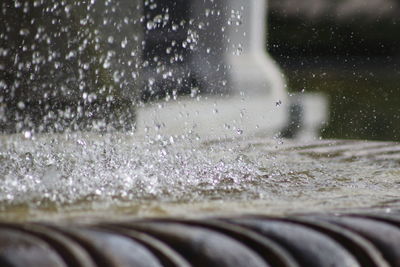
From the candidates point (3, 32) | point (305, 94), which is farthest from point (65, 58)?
point (305, 94)

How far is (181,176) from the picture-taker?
109 cm

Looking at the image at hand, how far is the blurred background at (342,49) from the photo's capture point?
19.2ft

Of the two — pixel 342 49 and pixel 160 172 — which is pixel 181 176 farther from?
pixel 342 49

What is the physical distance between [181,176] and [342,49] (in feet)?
21.3

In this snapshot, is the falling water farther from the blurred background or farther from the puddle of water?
the blurred background

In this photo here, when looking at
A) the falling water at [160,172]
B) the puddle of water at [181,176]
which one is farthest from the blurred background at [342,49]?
the puddle of water at [181,176]

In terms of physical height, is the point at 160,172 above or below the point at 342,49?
below

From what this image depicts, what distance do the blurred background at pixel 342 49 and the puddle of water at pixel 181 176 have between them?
391 centimetres

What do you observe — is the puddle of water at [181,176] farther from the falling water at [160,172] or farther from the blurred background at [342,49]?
the blurred background at [342,49]

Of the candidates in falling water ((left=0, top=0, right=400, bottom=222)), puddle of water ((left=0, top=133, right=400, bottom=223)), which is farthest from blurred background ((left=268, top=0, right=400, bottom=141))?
puddle of water ((left=0, top=133, right=400, bottom=223))

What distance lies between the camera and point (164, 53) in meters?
4.86

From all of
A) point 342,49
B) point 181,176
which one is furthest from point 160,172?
point 342,49

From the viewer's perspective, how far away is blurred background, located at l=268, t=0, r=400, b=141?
5867 mm

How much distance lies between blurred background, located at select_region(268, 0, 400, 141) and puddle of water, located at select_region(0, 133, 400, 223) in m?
3.91
